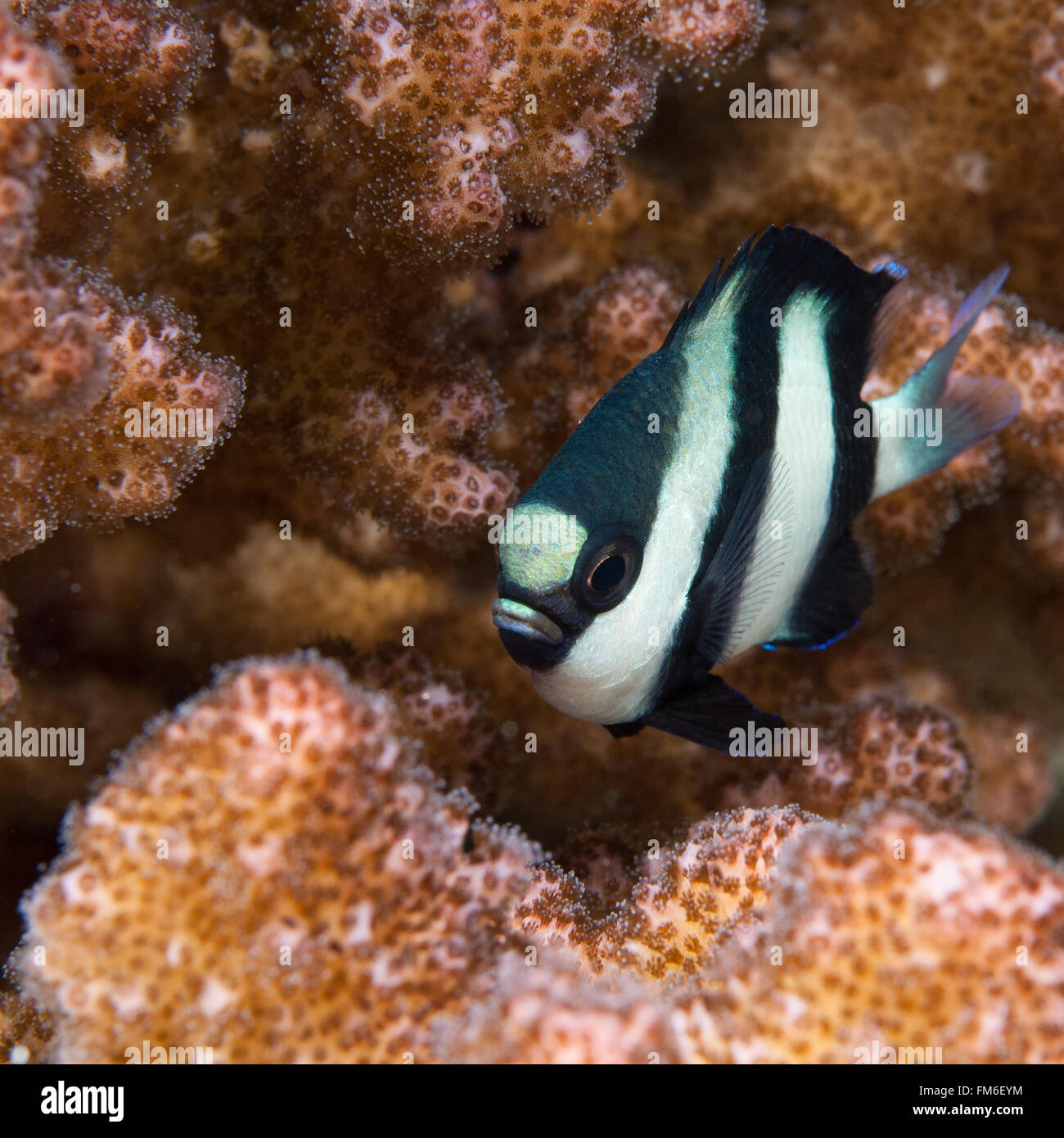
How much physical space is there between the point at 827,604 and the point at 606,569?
3.35ft

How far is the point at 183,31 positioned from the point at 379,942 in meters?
2.11

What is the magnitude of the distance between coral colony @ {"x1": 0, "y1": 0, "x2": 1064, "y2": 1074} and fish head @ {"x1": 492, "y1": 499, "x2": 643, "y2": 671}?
19 millimetres

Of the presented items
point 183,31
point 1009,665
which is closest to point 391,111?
point 183,31

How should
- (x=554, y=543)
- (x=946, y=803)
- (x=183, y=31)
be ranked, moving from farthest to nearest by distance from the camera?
(x=946, y=803)
(x=183, y=31)
(x=554, y=543)

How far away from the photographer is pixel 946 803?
9.16 ft

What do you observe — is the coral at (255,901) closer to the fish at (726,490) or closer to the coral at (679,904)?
the coral at (679,904)

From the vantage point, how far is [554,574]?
193 centimetres

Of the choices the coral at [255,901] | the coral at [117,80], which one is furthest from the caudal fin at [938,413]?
the coral at [117,80]

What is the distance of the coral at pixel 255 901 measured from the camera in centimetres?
160

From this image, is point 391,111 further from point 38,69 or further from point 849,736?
point 849,736

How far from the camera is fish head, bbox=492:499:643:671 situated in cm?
192

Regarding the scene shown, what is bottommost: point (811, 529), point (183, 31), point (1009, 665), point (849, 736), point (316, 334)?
point (849, 736)

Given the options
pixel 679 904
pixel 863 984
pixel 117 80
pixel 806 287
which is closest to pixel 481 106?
pixel 117 80

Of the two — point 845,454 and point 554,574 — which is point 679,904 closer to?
point 554,574
